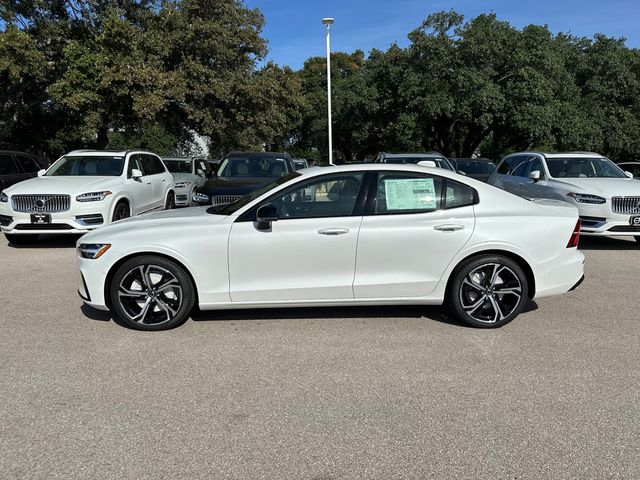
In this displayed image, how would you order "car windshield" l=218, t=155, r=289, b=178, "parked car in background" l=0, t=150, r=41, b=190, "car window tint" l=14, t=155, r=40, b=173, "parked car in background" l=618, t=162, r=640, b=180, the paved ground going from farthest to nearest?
"parked car in background" l=618, t=162, r=640, b=180 → "car window tint" l=14, t=155, r=40, b=173 → "parked car in background" l=0, t=150, r=41, b=190 → "car windshield" l=218, t=155, r=289, b=178 → the paved ground

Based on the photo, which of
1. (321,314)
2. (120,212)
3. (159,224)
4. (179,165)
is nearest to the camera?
(159,224)

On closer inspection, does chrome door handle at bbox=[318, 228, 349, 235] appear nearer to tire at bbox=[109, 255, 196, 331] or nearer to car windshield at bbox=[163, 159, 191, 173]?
tire at bbox=[109, 255, 196, 331]

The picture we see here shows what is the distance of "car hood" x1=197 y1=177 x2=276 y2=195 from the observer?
912cm

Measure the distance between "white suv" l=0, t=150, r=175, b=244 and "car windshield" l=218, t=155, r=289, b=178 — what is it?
1739mm

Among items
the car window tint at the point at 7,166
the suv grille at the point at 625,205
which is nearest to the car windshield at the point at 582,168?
the suv grille at the point at 625,205

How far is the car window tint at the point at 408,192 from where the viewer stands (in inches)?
190

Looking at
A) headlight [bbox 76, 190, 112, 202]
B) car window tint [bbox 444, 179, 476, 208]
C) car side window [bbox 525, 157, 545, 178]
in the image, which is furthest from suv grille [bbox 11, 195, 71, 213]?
car side window [bbox 525, 157, 545, 178]

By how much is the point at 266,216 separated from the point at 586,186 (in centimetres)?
663

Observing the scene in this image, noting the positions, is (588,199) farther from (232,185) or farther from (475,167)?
(475,167)

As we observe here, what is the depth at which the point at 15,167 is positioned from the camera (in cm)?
1234

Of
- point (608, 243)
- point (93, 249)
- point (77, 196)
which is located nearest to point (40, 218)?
point (77, 196)

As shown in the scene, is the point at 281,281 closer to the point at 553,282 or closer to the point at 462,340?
the point at 462,340

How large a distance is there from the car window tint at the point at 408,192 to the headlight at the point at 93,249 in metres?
2.54

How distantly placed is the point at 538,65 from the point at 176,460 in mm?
28221
